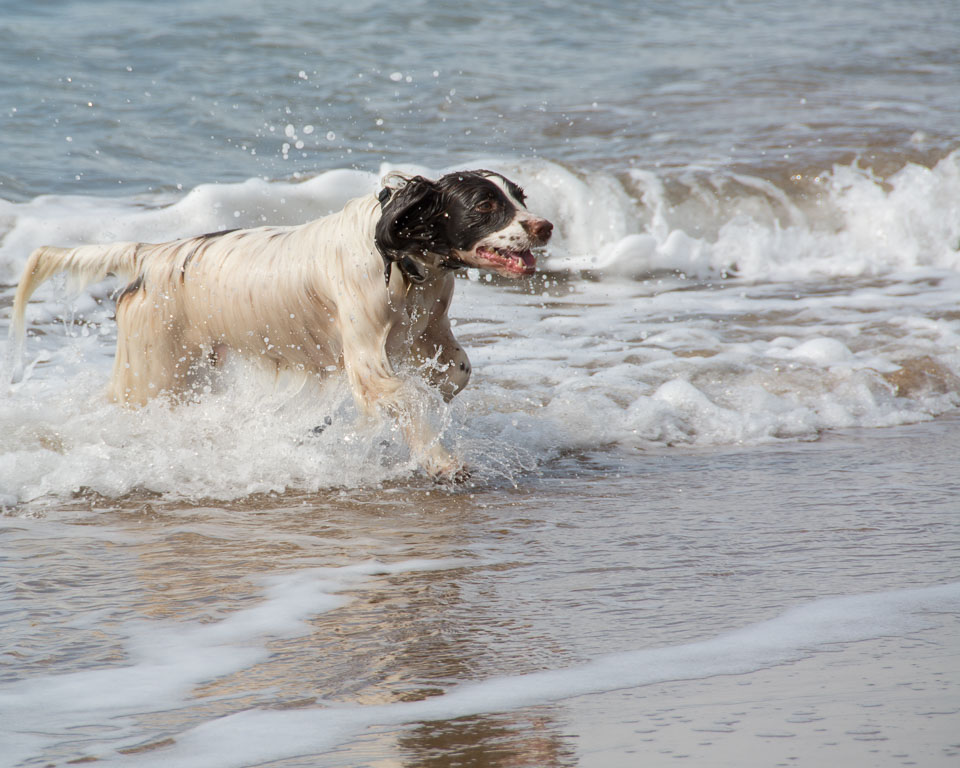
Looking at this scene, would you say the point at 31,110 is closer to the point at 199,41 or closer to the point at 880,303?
the point at 199,41

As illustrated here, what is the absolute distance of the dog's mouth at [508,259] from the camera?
4.60 metres

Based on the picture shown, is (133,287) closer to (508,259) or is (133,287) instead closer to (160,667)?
(508,259)

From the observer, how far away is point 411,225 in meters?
4.57

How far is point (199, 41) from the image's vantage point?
15102 mm

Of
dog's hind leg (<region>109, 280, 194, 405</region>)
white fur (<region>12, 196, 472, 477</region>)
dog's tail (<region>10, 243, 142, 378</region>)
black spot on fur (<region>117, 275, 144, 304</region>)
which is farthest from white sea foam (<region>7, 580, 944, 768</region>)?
dog's tail (<region>10, 243, 142, 378</region>)

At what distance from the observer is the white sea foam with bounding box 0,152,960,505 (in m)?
5.07

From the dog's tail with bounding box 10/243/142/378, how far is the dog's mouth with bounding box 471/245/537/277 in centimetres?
166

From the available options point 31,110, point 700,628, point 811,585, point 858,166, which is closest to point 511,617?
point 700,628

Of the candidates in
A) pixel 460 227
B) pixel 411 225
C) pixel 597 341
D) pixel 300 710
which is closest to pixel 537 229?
pixel 460 227

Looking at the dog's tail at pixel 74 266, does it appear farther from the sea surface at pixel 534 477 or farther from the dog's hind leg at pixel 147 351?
the sea surface at pixel 534 477

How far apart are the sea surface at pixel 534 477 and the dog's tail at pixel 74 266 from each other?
1.32 feet

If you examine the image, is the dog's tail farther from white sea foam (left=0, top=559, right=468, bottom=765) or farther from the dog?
white sea foam (left=0, top=559, right=468, bottom=765)

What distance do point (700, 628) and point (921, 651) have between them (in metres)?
0.54

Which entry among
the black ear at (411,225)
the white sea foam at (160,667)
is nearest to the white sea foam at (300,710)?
the white sea foam at (160,667)
